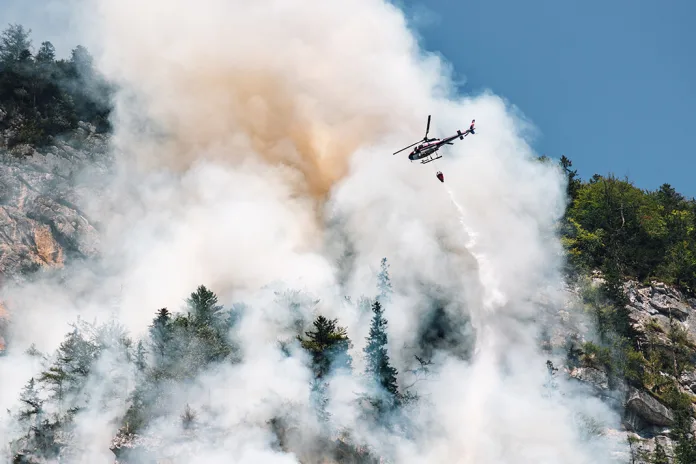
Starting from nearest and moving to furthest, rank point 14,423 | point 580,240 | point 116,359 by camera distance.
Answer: point 14,423, point 116,359, point 580,240

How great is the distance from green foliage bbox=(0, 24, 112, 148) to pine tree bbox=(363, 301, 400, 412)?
3083 centimetres

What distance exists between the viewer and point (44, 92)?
55.8m

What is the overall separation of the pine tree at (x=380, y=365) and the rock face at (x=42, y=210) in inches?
914

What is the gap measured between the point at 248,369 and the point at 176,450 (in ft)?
19.5

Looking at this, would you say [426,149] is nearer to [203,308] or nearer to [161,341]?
[203,308]

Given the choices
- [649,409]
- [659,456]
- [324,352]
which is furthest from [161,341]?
[649,409]

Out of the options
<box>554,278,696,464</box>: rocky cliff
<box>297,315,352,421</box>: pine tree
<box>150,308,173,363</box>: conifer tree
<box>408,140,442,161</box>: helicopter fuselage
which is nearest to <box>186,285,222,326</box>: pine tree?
<box>150,308,173,363</box>: conifer tree

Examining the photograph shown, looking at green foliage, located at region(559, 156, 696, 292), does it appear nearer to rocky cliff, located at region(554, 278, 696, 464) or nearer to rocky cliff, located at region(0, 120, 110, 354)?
rocky cliff, located at region(554, 278, 696, 464)

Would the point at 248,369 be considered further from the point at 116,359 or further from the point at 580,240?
the point at 580,240

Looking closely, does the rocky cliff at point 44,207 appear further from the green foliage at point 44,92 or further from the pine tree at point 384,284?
the pine tree at point 384,284

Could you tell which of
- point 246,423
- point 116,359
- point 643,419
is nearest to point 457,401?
point 643,419

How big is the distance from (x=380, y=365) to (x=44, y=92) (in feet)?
124

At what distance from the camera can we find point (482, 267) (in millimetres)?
46594

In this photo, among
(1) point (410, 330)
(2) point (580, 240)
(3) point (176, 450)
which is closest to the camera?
(3) point (176, 450)
